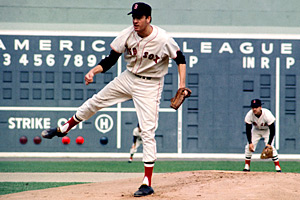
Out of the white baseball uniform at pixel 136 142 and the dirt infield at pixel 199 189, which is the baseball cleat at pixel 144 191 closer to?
the dirt infield at pixel 199 189

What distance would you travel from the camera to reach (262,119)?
9930 millimetres

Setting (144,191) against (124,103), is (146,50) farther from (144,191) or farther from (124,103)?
(124,103)

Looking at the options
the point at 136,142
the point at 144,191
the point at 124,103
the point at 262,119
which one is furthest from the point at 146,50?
the point at 124,103

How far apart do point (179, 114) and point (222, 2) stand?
3429mm

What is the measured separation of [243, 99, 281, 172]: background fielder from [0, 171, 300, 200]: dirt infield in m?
3.14

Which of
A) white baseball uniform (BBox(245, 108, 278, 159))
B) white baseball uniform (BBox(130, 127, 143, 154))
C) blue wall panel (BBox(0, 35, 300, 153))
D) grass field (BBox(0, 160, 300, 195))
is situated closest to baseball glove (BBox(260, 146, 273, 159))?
white baseball uniform (BBox(245, 108, 278, 159))

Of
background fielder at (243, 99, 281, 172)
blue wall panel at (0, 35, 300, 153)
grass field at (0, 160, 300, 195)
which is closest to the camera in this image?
background fielder at (243, 99, 281, 172)

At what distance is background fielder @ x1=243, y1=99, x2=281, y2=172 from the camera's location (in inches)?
380

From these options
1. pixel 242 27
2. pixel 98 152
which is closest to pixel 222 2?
pixel 242 27

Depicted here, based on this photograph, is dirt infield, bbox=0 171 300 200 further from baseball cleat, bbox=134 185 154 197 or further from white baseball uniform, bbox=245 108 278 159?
white baseball uniform, bbox=245 108 278 159

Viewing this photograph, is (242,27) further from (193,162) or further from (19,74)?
(19,74)

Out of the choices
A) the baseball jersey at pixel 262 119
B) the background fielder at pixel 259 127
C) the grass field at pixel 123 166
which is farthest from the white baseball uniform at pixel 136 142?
the baseball jersey at pixel 262 119

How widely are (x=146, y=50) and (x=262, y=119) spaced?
5.23 meters

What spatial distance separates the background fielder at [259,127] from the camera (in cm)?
966
